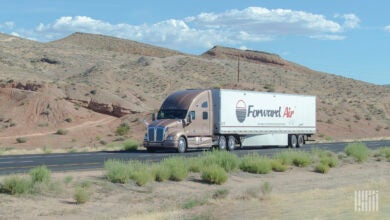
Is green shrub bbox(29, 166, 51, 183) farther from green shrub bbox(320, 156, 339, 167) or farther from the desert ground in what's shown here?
green shrub bbox(320, 156, 339, 167)

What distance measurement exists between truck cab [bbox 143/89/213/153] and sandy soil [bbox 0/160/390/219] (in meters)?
14.3

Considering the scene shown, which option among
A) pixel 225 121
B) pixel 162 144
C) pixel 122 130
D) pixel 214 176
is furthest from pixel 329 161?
pixel 122 130

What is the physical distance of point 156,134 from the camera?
3984 centimetres

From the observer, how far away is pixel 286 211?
16.8m

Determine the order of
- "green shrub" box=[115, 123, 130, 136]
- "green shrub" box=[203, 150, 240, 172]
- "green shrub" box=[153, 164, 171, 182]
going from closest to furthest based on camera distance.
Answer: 1. "green shrub" box=[153, 164, 171, 182]
2. "green shrub" box=[203, 150, 240, 172]
3. "green shrub" box=[115, 123, 130, 136]

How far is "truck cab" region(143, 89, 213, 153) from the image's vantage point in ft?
130

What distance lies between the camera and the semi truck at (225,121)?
40.1 m

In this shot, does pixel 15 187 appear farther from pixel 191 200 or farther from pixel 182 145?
pixel 182 145

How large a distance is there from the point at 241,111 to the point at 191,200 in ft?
83.5

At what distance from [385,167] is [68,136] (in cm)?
3585

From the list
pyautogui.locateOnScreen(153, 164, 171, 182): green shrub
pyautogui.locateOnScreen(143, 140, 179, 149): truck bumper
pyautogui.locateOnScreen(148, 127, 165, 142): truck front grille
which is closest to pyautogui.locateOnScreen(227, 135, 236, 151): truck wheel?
pyautogui.locateOnScreen(143, 140, 179, 149): truck bumper

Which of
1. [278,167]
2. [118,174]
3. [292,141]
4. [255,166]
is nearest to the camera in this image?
[118,174]

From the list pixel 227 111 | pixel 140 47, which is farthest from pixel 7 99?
pixel 140 47

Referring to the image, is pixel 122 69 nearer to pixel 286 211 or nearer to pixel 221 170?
pixel 221 170
